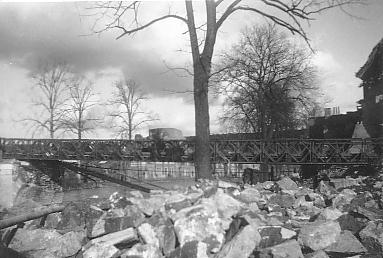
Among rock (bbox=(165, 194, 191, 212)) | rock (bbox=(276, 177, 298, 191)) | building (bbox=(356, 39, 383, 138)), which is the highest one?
building (bbox=(356, 39, 383, 138))

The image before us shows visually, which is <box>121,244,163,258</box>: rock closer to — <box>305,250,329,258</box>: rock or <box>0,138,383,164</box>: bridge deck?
<box>305,250,329,258</box>: rock

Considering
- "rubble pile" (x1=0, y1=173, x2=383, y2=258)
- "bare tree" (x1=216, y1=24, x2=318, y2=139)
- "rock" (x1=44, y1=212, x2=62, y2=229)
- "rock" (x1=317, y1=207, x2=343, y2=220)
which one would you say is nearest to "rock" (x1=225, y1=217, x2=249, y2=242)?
"rubble pile" (x1=0, y1=173, x2=383, y2=258)

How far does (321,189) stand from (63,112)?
16.3ft

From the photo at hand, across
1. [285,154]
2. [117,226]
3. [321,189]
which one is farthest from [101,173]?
[285,154]

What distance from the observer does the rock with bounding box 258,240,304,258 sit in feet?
11.9

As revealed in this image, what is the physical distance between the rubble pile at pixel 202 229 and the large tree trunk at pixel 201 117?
7.31 ft

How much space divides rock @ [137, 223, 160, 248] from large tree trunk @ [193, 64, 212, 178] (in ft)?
10.7

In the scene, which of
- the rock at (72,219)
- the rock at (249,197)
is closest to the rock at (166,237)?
the rock at (72,219)

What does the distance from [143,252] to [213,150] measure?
380 inches

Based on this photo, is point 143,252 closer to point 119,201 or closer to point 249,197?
point 119,201

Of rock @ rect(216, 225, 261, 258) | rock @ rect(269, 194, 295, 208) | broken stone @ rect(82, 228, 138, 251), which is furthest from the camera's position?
rock @ rect(269, 194, 295, 208)

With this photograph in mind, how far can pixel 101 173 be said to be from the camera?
6445 mm

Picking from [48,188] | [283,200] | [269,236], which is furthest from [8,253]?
[283,200]

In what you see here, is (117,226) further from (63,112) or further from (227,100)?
(227,100)
